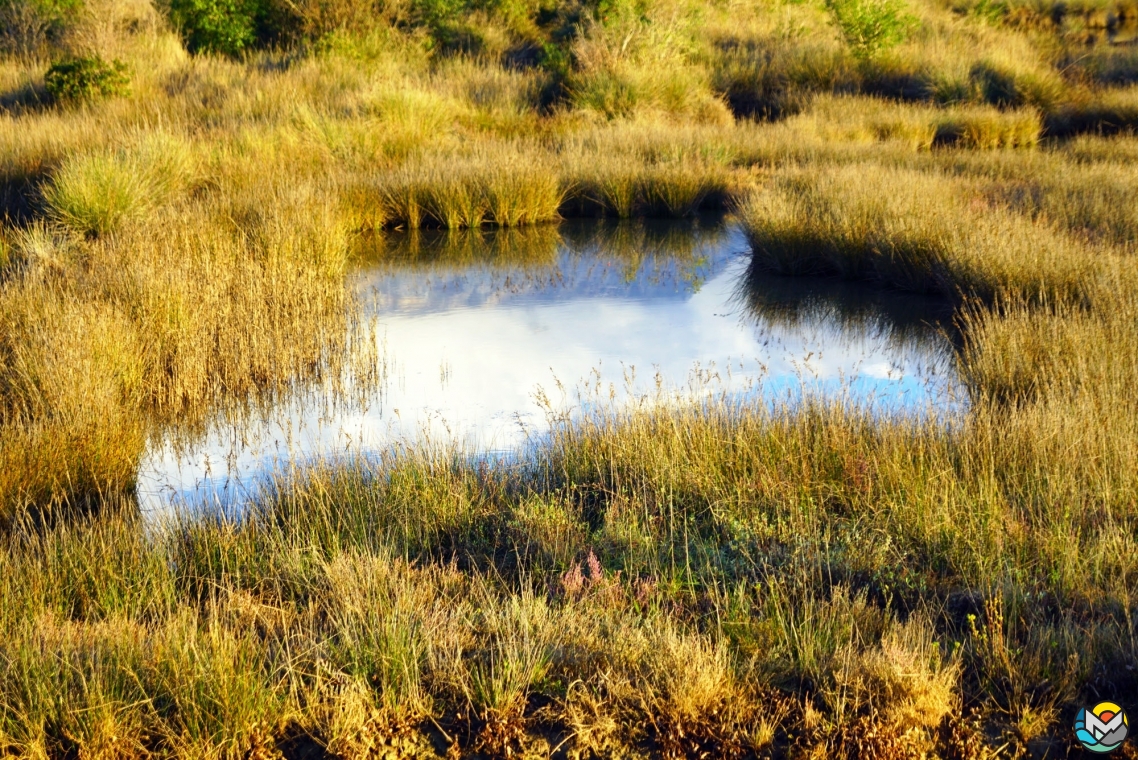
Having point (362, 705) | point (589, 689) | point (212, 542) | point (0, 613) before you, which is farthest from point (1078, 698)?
point (0, 613)

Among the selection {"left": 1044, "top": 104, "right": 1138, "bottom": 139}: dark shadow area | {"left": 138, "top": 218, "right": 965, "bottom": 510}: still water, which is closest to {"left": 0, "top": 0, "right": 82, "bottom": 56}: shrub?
{"left": 138, "top": 218, "right": 965, "bottom": 510}: still water

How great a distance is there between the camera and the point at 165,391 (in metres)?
6.60

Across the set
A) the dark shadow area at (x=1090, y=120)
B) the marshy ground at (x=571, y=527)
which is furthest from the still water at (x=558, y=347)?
the dark shadow area at (x=1090, y=120)

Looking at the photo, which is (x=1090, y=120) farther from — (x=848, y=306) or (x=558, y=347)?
(x=558, y=347)

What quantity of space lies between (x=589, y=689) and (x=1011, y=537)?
1.85m

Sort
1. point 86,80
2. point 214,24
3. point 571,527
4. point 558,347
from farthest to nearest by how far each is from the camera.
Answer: point 214,24 → point 86,80 → point 558,347 → point 571,527

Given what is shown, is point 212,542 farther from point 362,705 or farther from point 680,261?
point 680,261

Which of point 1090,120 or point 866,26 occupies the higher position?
point 866,26

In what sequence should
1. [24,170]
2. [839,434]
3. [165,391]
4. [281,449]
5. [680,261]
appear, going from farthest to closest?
[24,170] → [680,261] → [165,391] → [281,449] → [839,434]

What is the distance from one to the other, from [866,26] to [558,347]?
1448cm

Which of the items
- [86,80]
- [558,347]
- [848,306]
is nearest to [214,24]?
[86,80]

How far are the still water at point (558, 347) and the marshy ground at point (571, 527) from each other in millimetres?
357

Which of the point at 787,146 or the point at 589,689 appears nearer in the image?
the point at 589,689

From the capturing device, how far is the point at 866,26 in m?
19.4
